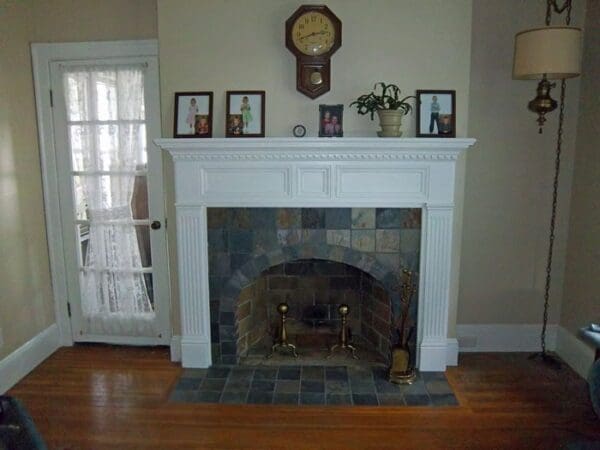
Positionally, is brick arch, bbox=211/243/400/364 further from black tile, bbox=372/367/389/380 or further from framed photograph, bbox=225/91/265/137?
framed photograph, bbox=225/91/265/137

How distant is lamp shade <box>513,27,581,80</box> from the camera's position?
249 centimetres

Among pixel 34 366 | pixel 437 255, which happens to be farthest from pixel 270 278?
pixel 34 366

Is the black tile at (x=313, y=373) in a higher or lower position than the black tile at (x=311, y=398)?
higher

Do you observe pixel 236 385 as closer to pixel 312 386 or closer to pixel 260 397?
pixel 260 397

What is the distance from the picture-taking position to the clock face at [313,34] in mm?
2738

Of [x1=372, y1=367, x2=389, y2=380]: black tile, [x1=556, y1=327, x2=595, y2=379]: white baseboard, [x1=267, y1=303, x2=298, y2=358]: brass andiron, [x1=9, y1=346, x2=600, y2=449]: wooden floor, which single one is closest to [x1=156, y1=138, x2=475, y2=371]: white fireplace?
[x1=372, y1=367, x2=389, y2=380]: black tile

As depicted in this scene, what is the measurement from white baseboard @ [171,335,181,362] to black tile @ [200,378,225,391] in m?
0.36

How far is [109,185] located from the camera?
10.7 feet

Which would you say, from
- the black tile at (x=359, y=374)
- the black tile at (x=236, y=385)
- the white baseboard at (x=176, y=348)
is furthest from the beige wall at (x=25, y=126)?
A: the black tile at (x=359, y=374)

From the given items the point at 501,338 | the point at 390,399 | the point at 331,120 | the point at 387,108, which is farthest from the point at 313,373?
the point at 387,108

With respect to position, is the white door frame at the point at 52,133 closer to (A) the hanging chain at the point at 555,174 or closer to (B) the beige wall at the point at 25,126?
(B) the beige wall at the point at 25,126

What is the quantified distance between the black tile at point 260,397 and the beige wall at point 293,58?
5.20ft

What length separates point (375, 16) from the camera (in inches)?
110

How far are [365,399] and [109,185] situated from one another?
2228 mm
